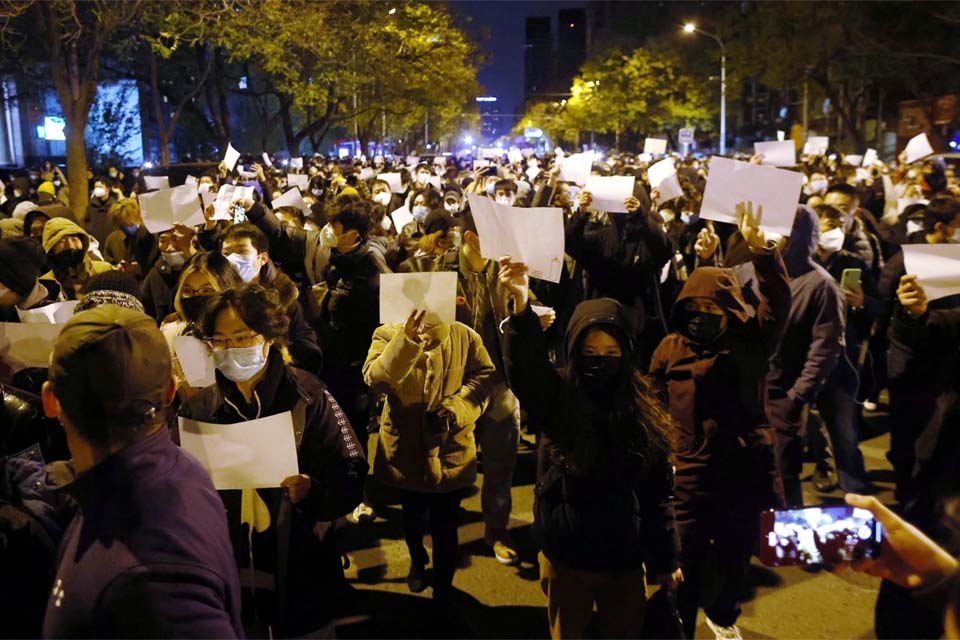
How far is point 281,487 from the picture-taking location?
2.99m

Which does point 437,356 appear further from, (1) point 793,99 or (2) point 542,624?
(1) point 793,99

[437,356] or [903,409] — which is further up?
[437,356]

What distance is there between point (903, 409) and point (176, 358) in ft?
11.5

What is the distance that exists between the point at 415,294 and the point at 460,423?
82 centimetres

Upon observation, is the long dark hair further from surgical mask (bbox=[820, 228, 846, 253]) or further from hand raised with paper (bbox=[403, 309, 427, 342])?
surgical mask (bbox=[820, 228, 846, 253])

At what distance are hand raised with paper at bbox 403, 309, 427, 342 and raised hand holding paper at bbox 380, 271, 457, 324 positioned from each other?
2 centimetres

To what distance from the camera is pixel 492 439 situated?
5316mm

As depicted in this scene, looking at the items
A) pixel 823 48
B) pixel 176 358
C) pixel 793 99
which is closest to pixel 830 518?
pixel 176 358

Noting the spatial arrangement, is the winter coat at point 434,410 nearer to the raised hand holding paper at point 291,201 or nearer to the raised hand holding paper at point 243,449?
the raised hand holding paper at point 243,449

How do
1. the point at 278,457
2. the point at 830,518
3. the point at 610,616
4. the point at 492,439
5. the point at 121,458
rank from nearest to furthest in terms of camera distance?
the point at 121,458, the point at 830,518, the point at 278,457, the point at 610,616, the point at 492,439

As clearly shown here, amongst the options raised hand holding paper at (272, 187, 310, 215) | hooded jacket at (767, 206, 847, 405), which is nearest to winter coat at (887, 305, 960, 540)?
hooded jacket at (767, 206, 847, 405)

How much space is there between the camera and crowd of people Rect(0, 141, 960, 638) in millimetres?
1904

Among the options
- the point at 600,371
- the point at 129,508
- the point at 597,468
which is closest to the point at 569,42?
the point at 600,371

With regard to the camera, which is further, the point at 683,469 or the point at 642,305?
the point at 642,305
